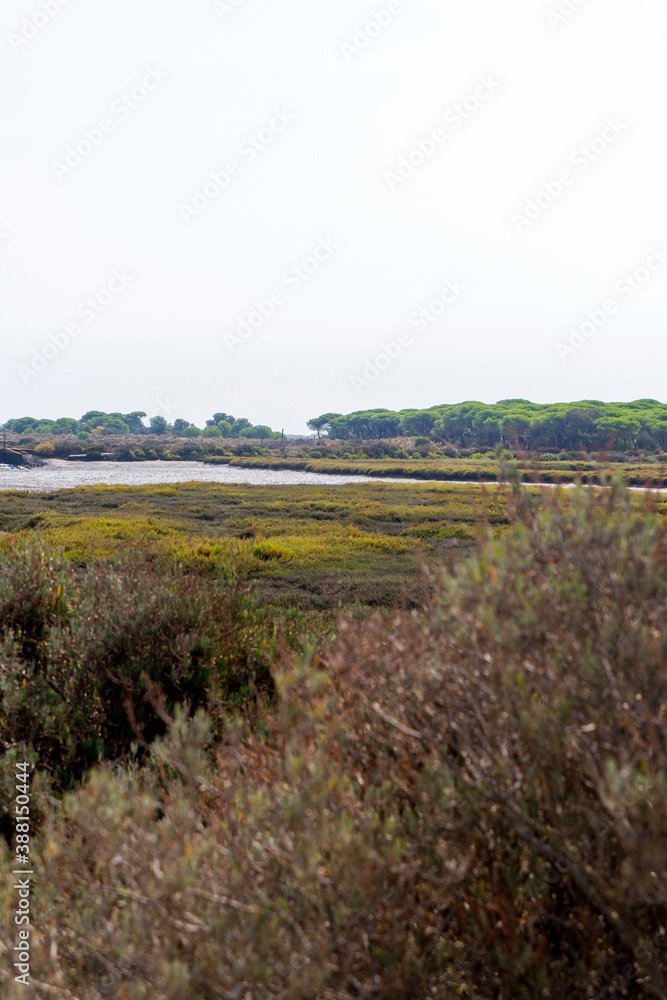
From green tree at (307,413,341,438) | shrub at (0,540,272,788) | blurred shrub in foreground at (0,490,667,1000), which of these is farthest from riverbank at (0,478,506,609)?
green tree at (307,413,341,438)

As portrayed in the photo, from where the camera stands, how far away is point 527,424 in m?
114

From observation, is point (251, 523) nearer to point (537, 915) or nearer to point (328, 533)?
point (328, 533)

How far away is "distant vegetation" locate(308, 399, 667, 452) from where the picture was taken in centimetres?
9894

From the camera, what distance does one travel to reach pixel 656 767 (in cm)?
206

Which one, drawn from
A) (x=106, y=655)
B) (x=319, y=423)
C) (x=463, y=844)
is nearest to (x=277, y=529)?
(x=106, y=655)

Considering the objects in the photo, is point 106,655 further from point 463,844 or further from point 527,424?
point 527,424

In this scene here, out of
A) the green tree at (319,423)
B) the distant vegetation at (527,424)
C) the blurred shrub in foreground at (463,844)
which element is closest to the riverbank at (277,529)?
the blurred shrub in foreground at (463,844)

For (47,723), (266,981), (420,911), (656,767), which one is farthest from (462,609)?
(47,723)

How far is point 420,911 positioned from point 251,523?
77.5 ft

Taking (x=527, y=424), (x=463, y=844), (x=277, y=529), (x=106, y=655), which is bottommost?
(x=277, y=529)

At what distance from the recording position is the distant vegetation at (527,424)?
9894 cm

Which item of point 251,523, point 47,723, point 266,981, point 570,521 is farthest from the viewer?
point 251,523

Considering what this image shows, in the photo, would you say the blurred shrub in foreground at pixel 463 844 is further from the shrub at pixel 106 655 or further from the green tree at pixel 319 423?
the green tree at pixel 319 423

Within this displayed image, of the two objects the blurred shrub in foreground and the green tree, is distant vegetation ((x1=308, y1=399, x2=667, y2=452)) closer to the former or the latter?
the green tree
